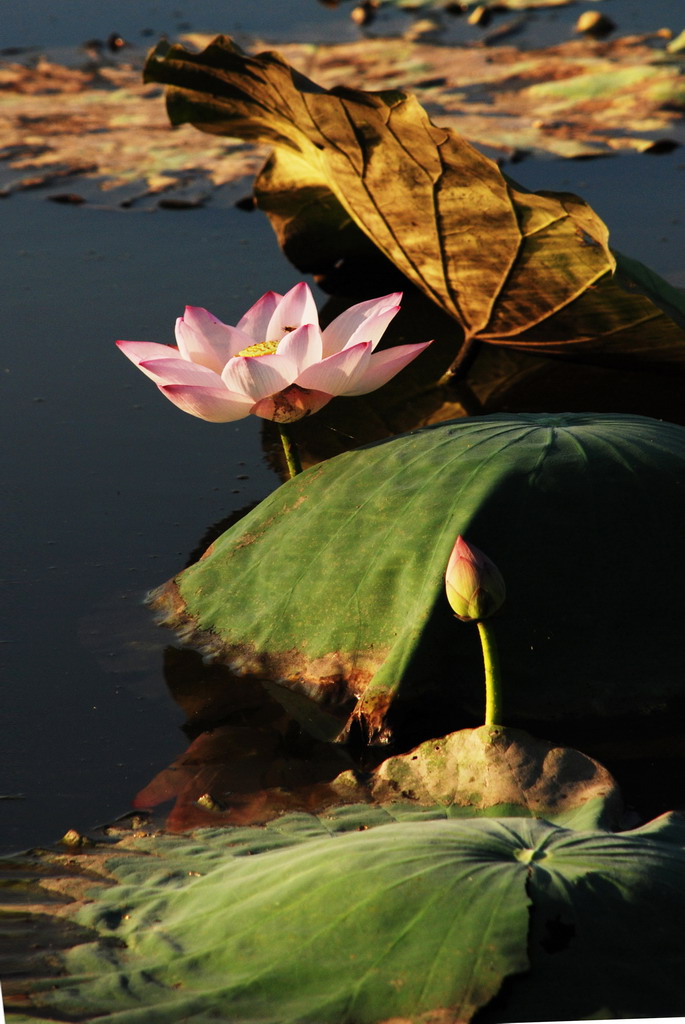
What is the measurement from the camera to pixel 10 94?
13.4 feet

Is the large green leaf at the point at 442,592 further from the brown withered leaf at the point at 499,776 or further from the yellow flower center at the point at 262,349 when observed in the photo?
the yellow flower center at the point at 262,349

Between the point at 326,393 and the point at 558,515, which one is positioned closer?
the point at 558,515

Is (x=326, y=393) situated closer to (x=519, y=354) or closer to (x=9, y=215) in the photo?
(x=519, y=354)

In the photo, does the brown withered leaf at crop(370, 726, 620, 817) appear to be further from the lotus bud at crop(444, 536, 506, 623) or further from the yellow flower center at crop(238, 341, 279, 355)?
the yellow flower center at crop(238, 341, 279, 355)

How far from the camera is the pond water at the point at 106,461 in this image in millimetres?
1219

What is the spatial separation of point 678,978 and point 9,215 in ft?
8.86

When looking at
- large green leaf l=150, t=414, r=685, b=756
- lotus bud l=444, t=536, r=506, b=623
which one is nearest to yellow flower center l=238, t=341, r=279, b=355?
large green leaf l=150, t=414, r=685, b=756

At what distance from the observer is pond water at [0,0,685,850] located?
122cm

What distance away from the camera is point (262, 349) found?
152 centimetres

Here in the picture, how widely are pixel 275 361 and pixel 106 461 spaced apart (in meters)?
0.58

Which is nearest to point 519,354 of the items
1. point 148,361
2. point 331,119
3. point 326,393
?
point 331,119

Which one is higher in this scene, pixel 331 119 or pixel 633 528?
pixel 331 119

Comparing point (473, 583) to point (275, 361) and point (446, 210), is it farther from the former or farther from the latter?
point (446, 210)

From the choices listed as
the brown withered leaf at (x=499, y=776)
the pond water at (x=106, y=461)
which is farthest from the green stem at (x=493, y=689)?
the pond water at (x=106, y=461)
